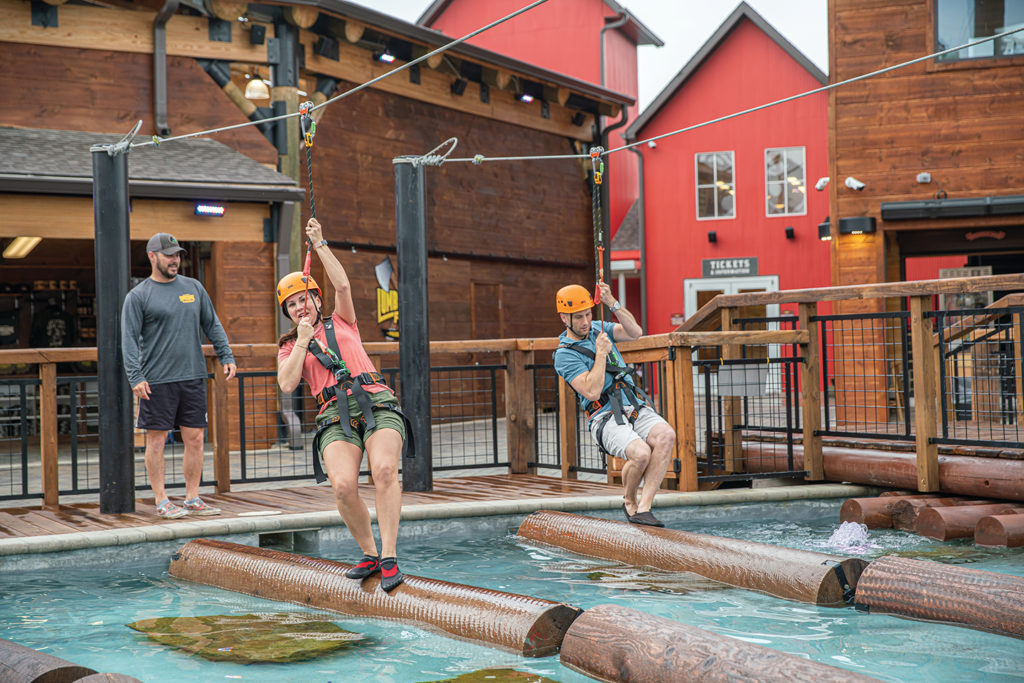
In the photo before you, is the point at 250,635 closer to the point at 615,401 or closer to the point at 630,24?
the point at 615,401

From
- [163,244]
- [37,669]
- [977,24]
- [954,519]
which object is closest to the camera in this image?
[37,669]

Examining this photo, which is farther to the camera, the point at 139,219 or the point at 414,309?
the point at 139,219

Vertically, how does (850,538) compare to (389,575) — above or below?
below

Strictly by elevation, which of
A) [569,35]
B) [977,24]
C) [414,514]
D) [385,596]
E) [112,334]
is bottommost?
[385,596]

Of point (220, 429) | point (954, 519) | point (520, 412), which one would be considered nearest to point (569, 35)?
point (520, 412)

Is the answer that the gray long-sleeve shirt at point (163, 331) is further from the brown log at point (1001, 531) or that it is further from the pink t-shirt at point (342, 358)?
the brown log at point (1001, 531)

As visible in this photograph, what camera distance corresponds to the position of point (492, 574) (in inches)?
245

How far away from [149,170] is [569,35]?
54.1ft

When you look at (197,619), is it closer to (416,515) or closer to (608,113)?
(416,515)

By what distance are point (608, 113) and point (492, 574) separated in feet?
49.8

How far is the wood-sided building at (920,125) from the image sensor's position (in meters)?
13.0

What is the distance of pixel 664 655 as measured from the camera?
3.80 meters

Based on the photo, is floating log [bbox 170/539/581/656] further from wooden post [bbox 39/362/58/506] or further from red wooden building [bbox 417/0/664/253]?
red wooden building [bbox 417/0/664/253]

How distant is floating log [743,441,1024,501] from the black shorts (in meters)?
4.08
